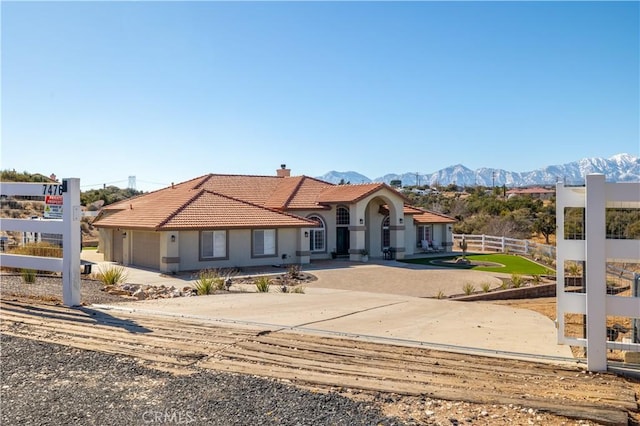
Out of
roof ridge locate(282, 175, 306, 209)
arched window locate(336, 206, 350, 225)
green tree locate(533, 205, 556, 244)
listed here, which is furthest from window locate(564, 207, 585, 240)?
green tree locate(533, 205, 556, 244)

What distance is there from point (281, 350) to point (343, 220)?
91.1ft

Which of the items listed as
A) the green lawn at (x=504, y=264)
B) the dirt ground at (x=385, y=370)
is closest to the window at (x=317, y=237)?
the green lawn at (x=504, y=264)

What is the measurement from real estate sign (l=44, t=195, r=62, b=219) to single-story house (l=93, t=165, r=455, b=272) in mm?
14324

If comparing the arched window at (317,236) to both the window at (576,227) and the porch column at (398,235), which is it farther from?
the window at (576,227)

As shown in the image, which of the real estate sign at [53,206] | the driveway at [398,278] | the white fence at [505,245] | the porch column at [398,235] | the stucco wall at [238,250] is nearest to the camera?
the real estate sign at [53,206]

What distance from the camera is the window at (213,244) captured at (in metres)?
27.1

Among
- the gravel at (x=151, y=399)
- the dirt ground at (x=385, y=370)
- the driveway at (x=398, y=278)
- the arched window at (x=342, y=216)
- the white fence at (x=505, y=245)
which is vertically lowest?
the driveway at (x=398, y=278)

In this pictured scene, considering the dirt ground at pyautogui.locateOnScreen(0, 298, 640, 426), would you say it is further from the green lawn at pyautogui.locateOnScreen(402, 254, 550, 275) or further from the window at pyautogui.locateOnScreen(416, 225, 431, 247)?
the window at pyautogui.locateOnScreen(416, 225, 431, 247)

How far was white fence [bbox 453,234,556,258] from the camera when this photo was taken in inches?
1322

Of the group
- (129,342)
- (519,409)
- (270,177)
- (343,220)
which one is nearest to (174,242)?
(343,220)

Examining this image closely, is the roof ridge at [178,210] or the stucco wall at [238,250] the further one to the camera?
the stucco wall at [238,250]

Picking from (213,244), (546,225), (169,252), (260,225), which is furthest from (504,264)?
(546,225)

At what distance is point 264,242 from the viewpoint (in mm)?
29453

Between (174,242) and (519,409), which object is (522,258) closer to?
(174,242)
